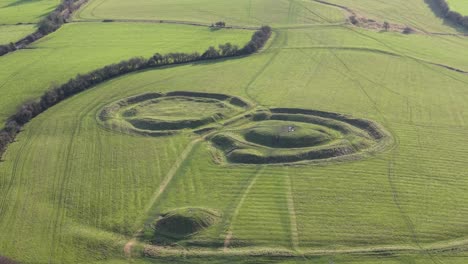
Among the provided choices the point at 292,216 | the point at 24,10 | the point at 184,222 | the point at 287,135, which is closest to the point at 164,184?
the point at 184,222

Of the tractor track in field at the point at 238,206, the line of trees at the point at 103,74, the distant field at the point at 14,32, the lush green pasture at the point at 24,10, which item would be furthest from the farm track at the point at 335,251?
the lush green pasture at the point at 24,10

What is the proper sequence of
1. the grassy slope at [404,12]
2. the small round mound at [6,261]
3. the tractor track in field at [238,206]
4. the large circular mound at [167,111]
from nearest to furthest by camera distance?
the small round mound at [6,261] < the tractor track in field at [238,206] < the large circular mound at [167,111] < the grassy slope at [404,12]

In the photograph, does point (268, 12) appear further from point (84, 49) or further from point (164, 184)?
point (164, 184)

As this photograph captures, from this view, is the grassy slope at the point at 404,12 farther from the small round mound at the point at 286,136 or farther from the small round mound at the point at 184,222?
the small round mound at the point at 184,222

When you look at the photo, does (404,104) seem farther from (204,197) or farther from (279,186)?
(204,197)

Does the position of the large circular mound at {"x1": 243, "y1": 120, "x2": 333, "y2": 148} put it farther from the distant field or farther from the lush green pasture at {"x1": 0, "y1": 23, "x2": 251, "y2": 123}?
the distant field

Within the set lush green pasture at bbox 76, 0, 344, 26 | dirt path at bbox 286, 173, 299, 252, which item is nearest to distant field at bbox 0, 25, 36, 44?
lush green pasture at bbox 76, 0, 344, 26

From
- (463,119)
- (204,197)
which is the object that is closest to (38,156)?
(204,197)
